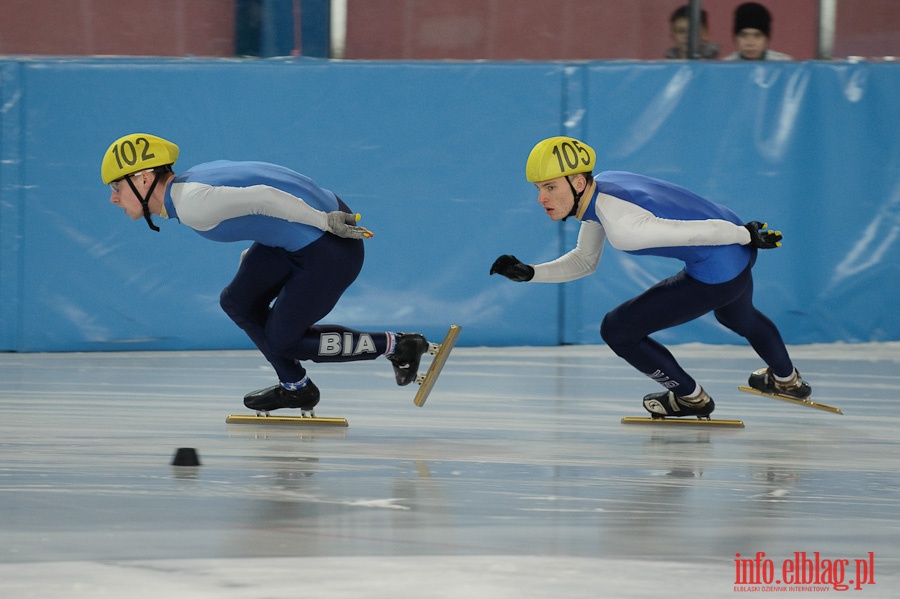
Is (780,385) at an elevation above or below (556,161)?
below

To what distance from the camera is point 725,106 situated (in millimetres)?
6797

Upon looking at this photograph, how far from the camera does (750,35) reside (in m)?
6.86

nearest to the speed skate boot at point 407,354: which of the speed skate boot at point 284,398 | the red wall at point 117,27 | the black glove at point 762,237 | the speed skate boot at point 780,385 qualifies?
the speed skate boot at point 284,398

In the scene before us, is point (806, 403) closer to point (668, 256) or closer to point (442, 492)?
point (668, 256)

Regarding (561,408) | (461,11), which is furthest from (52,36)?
(561,408)

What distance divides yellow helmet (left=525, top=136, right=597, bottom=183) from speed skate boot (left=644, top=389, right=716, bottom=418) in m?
0.94

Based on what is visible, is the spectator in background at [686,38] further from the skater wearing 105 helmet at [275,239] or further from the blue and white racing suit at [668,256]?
the skater wearing 105 helmet at [275,239]

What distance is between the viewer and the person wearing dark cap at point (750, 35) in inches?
270

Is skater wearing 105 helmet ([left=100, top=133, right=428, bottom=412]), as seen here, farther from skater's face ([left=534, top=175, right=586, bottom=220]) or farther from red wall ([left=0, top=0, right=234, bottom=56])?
red wall ([left=0, top=0, right=234, bottom=56])

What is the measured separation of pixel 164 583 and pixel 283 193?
179cm

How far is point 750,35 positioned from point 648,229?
2.94m

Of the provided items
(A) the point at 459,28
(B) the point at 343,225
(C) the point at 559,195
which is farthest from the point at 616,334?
(A) the point at 459,28

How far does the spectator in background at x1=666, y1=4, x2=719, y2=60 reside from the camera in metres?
6.89

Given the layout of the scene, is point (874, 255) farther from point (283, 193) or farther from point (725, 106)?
point (283, 193)
